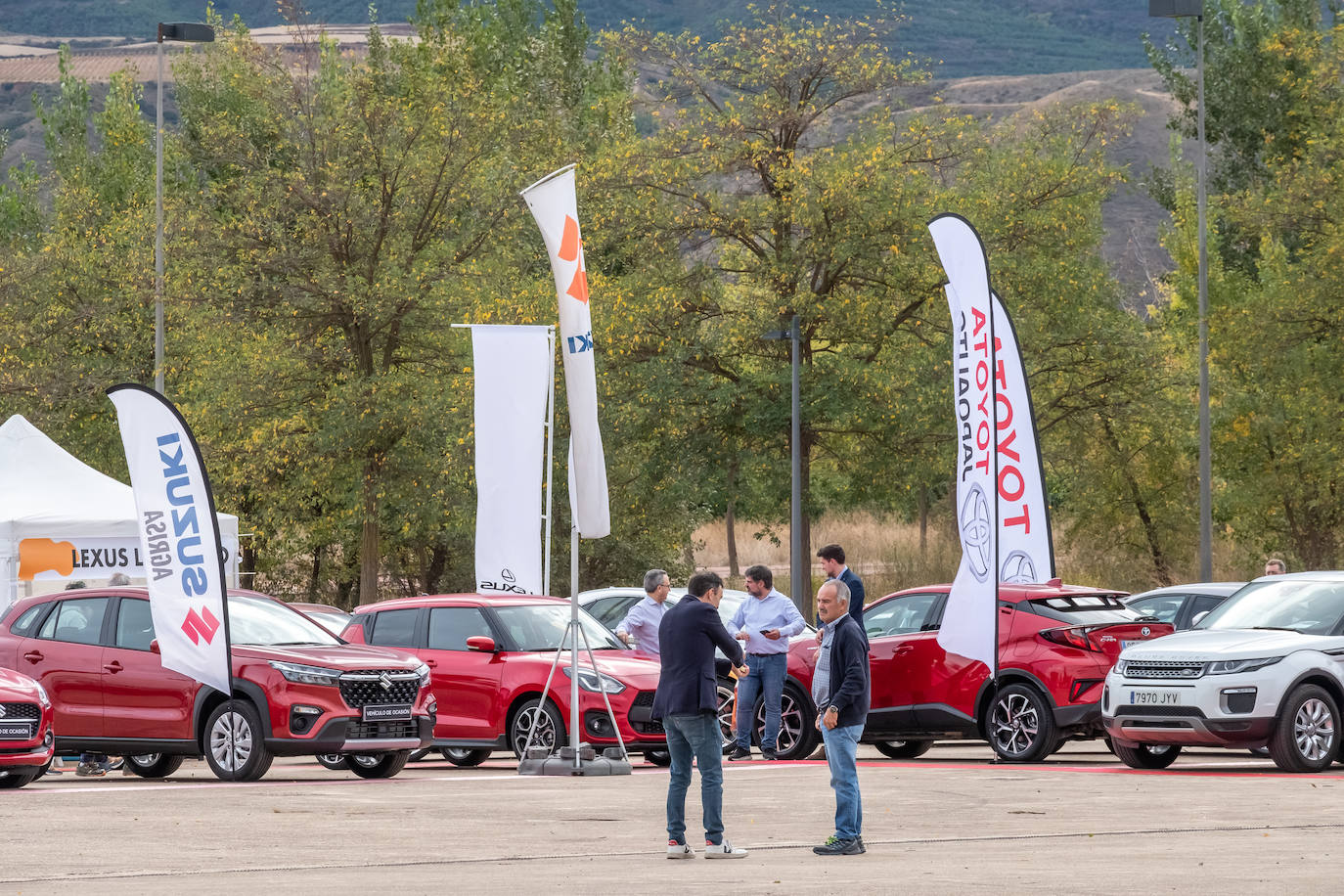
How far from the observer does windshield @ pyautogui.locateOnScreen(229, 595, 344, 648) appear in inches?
677

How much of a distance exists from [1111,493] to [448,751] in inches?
1357

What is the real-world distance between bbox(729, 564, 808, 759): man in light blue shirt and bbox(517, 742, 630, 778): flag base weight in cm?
155

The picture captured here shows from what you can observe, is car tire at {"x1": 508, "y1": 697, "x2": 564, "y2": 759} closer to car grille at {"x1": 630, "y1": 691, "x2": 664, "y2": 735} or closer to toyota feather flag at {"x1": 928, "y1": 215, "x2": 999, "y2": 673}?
car grille at {"x1": 630, "y1": 691, "x2": 664, "y2": 735}

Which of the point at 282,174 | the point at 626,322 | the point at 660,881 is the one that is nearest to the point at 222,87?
the point at 282,174

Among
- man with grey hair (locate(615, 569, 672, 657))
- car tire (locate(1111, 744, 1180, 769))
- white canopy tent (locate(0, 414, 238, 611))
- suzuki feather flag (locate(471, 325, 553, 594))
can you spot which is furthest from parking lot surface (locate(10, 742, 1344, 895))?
white canopy tent (locate(0, 414, 238, 611))

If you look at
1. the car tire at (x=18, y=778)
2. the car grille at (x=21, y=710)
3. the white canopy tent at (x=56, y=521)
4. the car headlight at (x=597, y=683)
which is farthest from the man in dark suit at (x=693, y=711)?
the white canopy tent at (x=56, y=521)

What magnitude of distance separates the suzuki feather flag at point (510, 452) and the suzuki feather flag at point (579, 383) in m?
5.97

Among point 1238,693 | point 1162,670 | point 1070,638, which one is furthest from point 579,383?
point 1238,693

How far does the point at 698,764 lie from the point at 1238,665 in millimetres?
6782

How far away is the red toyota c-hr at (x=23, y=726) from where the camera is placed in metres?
15.5

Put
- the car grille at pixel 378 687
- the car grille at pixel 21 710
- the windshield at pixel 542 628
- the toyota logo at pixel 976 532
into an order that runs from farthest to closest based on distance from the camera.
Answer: the windshield at pixel 542 628 → the toyota logo at pixel 976 532 → the car grille at pixel 378 687 → the car grille at pixel 21 710

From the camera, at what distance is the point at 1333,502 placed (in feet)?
138

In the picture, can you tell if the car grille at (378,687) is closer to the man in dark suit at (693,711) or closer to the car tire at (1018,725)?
the car tire at (1018,725)

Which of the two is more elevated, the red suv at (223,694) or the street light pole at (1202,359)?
the street light pole at (1202,359)
